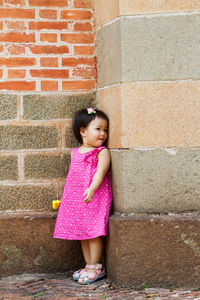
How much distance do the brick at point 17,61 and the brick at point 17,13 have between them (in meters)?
0.35

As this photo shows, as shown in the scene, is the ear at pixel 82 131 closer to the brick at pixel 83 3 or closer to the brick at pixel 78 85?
the brick at pixel 78 85

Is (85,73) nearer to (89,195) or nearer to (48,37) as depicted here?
(48,37)

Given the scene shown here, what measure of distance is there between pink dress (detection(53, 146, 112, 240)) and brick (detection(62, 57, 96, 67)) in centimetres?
77

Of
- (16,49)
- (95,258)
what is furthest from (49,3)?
(95,258)

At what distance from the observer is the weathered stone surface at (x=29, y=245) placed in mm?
3926

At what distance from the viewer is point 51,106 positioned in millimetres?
4012

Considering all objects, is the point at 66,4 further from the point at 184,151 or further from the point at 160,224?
the point at 160,224

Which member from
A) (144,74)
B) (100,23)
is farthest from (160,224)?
(100,23)

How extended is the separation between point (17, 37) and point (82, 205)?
1.51m

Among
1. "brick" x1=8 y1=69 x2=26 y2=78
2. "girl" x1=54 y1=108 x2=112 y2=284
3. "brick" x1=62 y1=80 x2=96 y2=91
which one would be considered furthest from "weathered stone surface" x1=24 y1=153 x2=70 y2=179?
"brick" x1=8 y1=69 x2=26 y2=78

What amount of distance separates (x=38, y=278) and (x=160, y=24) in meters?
2.24

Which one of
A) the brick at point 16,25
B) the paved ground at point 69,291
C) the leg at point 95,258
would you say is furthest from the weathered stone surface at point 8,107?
the paved ground at point 69,291

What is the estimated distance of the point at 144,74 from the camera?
3.58 metres

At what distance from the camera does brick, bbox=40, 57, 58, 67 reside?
3979 millimetres
